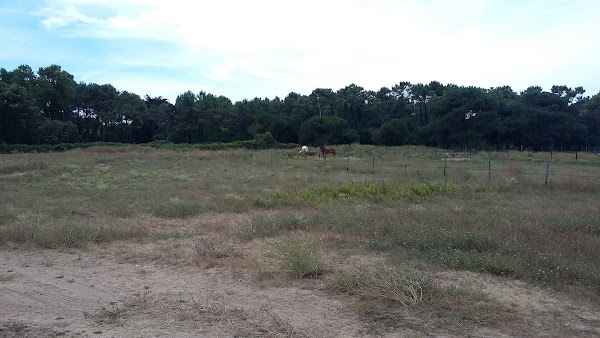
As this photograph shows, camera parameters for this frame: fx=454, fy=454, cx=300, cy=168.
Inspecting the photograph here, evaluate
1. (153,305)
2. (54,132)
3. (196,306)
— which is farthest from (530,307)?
(54,132)

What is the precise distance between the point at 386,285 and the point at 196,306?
2.55 meters

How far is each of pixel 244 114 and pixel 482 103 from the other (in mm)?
38833

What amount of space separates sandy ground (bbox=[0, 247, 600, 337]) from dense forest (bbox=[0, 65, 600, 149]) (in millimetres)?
54587

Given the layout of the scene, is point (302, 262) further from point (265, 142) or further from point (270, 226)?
point (265, 142)

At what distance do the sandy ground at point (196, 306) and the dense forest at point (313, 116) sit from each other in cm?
5459

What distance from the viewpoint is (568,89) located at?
7188 cm

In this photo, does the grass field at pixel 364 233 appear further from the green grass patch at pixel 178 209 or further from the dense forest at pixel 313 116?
the dense forest at pixel 313 116

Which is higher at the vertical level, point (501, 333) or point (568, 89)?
point (568, 89)

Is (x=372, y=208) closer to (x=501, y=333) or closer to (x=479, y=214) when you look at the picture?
(x=479, y=214)

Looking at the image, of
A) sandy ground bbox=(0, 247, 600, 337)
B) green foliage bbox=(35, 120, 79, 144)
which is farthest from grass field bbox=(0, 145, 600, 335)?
green foliage bbox=(35, 120, 79, 144)

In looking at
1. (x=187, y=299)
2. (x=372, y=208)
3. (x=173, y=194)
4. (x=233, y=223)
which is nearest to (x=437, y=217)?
(x=372, y=208)

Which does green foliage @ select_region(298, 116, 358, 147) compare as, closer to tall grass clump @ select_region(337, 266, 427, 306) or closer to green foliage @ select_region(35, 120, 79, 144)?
green foliage @ select_region(35, 120, 79, 144)

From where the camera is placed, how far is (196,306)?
19.4ft

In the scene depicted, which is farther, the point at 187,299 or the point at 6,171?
the point at 6,171
